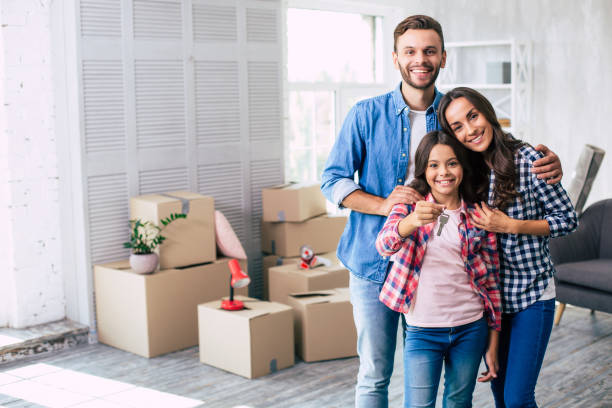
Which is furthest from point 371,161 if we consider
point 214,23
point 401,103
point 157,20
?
point 214,23

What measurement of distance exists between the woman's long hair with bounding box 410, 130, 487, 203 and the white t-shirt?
2.6 inches

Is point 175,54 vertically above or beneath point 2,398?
above

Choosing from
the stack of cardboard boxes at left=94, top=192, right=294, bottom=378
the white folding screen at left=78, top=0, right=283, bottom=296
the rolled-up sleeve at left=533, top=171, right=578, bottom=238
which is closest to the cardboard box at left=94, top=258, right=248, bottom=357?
the stack of cardboard boxes at left=94, top=192, right=294, bottom=378

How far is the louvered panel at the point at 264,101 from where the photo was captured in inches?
182

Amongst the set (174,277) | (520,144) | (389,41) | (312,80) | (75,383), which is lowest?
(75,383)

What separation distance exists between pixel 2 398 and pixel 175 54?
2.15 meters

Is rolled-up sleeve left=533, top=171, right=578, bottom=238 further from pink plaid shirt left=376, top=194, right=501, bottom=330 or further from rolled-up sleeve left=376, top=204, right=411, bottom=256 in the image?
rolled-up sleeve left=376, top=204, right=411, bottom=256

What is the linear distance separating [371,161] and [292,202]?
2329 mm

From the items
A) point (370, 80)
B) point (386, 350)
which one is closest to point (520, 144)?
point (386, 350)

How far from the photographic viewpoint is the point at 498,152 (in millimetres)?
1905

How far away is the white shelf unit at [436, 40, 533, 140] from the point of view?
5309mm

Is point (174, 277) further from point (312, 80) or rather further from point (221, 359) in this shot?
point (312, 80)

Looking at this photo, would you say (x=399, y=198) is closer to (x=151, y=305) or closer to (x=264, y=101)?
(x=151, y=305)

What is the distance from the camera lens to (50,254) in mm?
4012
